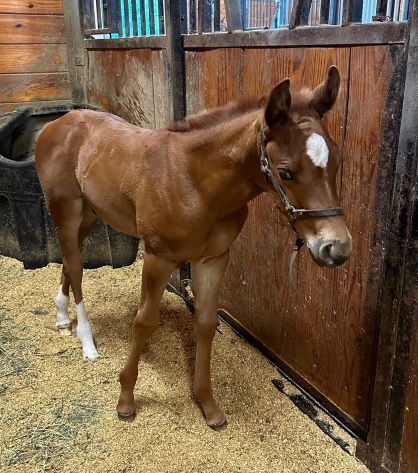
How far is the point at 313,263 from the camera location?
2.15 m

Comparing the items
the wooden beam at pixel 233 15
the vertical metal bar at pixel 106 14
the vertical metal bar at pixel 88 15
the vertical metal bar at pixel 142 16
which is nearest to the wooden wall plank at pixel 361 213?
the wooden beam at pixel 233 15

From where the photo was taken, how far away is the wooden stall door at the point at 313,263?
1.77 metres

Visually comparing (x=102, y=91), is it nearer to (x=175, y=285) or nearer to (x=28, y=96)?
(x=28, y=96)

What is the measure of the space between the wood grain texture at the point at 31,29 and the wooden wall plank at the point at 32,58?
0.15 feet

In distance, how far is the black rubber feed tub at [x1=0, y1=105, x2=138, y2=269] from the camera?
335 cm

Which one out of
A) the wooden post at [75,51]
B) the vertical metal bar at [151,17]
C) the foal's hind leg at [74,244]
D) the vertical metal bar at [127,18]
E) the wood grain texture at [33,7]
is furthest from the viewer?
the wooden post at [75,51]

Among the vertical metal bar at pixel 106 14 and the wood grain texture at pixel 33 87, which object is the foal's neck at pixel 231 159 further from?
the wood grain texture at pixel 33 87

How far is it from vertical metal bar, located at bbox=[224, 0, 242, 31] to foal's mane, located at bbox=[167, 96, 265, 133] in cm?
76

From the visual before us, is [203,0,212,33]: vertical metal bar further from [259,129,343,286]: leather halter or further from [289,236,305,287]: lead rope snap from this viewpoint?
[289,236,305,287]: lead rope snap

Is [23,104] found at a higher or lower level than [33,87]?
lower

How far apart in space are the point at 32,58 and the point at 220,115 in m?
3.22

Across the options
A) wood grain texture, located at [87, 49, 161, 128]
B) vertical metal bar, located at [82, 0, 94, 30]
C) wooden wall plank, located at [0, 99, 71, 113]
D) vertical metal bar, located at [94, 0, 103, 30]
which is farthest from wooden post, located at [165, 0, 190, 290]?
wooden wall plank, located at [0, 99, 71, 113]

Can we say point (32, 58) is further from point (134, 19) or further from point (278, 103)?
point (278, 103)

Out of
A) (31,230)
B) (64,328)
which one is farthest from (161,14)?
(64,328)
